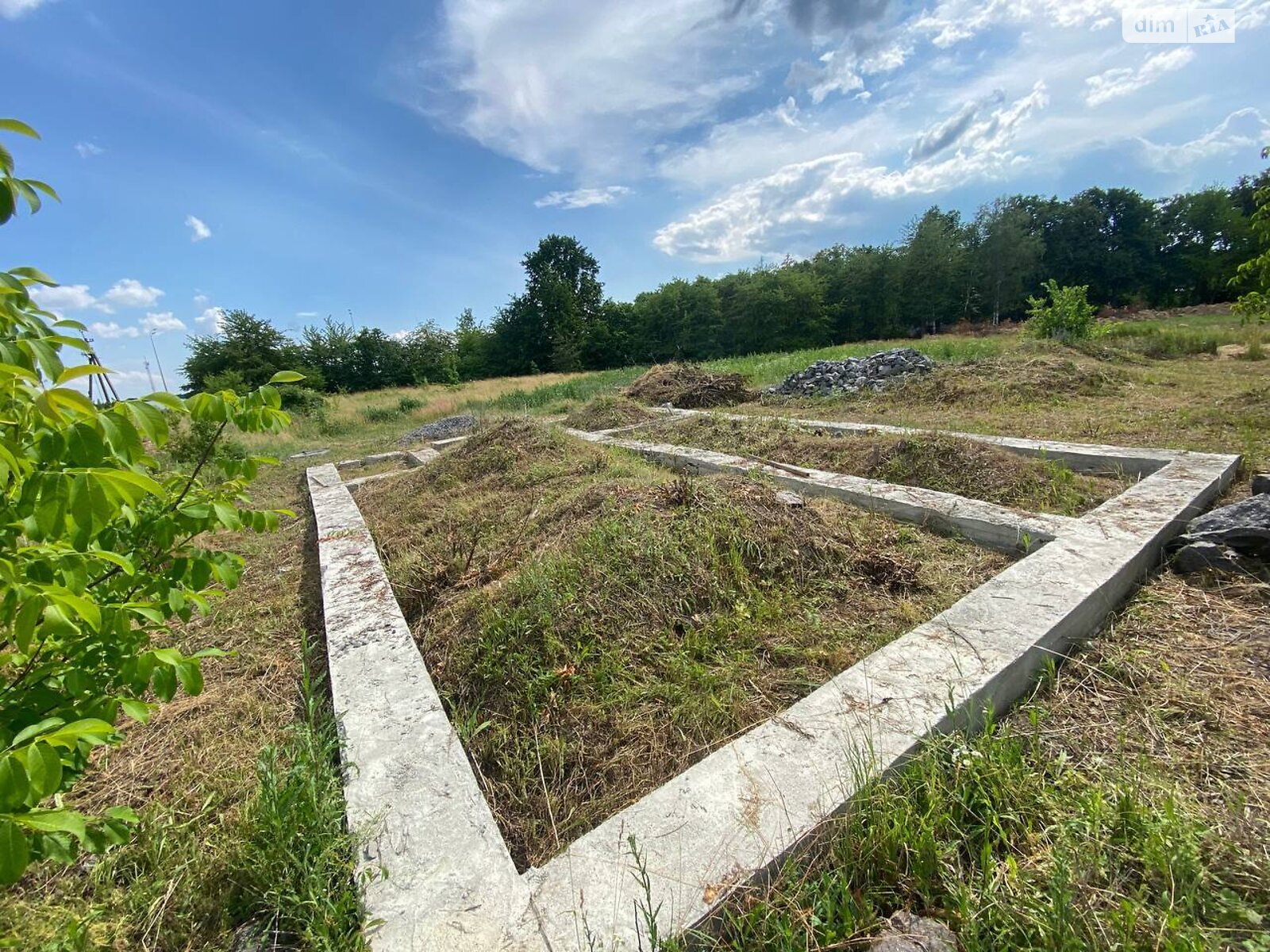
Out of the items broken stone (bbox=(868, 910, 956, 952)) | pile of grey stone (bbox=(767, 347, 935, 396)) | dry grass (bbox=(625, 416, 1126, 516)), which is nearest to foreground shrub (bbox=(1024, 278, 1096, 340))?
pile of grey stone (bbox=(767, 347, 935, 396))

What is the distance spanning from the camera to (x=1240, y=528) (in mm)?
2713

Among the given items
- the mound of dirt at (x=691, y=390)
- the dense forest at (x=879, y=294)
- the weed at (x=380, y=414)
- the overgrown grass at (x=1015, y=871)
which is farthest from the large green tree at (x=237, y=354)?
the overgrown grass at (x=1015, y=871)

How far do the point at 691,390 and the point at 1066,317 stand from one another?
10.5 metres

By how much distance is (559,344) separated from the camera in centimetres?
3912

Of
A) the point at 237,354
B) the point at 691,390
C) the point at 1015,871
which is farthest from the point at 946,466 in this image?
the point at 237,354

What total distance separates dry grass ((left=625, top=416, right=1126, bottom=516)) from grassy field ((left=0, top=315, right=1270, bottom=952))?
138 cm

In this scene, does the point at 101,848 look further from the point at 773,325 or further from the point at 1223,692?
the point at 773,325

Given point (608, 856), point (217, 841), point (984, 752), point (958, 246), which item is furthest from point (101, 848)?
point (958, 246)

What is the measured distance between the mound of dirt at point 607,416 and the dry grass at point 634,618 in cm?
527

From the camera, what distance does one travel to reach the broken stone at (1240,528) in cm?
266

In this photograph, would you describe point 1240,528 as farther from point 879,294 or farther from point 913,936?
point 879,294

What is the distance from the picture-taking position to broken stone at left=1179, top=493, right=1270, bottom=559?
8.71 feet

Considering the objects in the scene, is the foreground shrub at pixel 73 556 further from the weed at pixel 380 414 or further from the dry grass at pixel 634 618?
the weed at pixel 380 414

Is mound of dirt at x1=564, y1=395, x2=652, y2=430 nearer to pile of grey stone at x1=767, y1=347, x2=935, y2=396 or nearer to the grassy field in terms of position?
pile of grey stone at x1=767, y1=347, x2=935, y2=396
